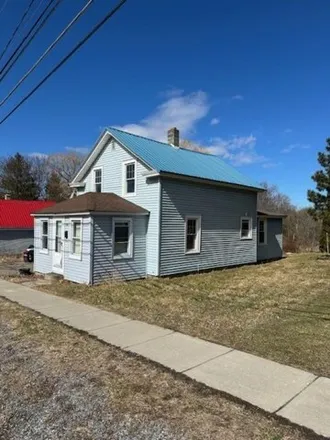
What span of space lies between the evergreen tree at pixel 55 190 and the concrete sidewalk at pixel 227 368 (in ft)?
139

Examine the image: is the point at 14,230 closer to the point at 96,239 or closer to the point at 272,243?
the point at 96,239

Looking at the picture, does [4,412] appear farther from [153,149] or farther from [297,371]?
[153,149]

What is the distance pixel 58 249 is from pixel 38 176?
41.7 metres

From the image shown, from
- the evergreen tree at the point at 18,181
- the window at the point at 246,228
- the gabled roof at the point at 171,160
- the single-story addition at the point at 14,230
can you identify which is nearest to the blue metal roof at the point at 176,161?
the gabled roof at the point at 171,160

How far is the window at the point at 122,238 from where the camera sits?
13.8 meters

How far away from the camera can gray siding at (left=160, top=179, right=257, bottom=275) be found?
14695 millimetres

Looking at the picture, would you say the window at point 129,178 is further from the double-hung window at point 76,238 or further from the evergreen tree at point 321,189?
the evergreen tree at point 321,189

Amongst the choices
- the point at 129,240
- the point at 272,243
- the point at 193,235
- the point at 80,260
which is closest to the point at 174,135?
the point at 193,235

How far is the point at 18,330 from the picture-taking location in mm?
7184

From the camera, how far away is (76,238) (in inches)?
539

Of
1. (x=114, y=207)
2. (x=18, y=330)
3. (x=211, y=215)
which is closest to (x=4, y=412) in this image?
(x=18, y=330)

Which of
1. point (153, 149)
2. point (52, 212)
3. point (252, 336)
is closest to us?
point (252, 336)

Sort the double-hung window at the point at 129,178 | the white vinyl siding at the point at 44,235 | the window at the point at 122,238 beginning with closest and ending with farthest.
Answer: the window at the point at 122,238
the double-hung window at the point at 129,178
the white vinyl siding at the point at 44,235

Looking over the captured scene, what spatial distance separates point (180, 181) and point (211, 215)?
2.60m
